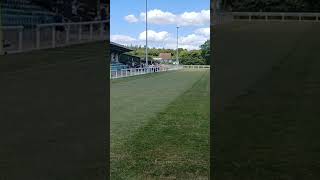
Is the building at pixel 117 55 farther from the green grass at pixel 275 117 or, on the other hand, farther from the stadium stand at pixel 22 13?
the green grass at pixel 275 117

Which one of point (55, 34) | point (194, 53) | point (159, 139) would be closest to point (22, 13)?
point (55, 34)

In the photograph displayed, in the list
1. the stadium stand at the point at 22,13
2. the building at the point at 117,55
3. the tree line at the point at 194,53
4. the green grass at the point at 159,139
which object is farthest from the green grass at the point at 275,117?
the stadium stand at the point at 22,13

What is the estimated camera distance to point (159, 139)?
3709mm

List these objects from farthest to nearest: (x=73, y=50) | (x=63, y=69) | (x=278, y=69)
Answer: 1. (x=278, y=69)
2. (x=63, y=69)
3. (x=73, y=50)

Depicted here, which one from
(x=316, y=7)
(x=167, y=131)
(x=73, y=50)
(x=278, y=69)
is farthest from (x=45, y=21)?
(x=278, y=69)

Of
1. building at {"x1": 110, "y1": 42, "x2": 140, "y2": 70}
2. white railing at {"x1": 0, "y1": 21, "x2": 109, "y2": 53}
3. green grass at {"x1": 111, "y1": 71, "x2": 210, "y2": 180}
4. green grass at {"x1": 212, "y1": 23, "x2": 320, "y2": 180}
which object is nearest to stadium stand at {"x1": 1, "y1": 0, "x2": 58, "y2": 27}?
white railing at {"x1": 0, "y1": 21, "x2": 109, "y2": 53}

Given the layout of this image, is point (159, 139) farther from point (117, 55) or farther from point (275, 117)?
point (117, 55)

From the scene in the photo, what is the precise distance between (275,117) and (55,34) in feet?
6.91

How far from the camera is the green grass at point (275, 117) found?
2893 mm

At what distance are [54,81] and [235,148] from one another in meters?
1.82

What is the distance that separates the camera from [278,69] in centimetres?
688

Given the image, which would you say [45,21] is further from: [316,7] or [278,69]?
[278,69]

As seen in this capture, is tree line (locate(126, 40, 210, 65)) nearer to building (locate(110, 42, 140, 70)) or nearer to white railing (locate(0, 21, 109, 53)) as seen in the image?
building (locate(110, 42, 140, 70))

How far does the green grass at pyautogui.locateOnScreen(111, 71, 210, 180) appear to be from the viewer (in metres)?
2.80
